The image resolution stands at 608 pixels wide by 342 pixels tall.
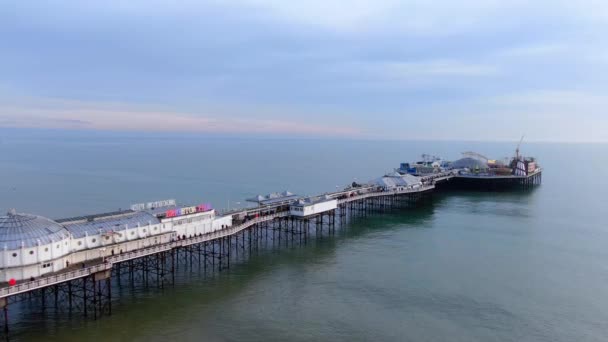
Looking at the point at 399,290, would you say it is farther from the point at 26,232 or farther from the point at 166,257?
the point at 26,232

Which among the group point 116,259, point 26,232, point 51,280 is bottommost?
point 51,280

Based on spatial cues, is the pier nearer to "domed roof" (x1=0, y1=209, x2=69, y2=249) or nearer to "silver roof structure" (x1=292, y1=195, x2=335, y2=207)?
"silver roof structure" (x1=292, y1=195, x2=335, y2=207)

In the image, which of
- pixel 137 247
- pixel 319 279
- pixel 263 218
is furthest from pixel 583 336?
pixel 137 247

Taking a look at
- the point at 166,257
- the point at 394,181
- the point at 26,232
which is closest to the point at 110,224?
the point at 26,232

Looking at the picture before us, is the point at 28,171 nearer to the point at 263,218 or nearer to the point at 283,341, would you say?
the point at 263,218

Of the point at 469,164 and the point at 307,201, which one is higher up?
the point at 469,164

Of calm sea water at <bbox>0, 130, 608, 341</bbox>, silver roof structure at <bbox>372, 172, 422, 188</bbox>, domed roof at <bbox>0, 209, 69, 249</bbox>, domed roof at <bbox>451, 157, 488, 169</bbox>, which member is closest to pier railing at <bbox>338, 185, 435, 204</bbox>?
silver roof structure at <bbox>372, 172, 422, 188</bbox>
